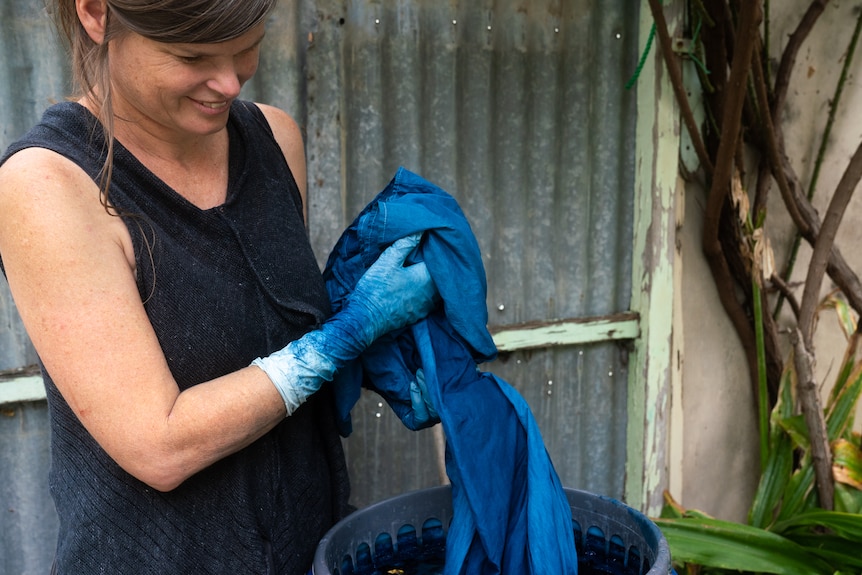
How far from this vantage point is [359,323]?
1337 millimetres

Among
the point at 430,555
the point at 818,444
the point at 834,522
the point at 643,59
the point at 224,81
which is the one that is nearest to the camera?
the point at 224,81

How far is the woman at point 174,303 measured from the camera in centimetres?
115

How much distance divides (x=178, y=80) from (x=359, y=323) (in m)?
0.46

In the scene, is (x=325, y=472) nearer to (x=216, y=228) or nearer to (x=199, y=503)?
(x=199, y=503)

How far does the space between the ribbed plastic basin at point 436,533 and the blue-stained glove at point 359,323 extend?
285 mm

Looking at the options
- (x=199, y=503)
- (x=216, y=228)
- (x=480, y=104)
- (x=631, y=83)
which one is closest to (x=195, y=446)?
(x=199, y=503)

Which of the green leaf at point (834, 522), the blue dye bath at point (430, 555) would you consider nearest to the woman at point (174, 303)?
the blue dye bath at point (430, 555)

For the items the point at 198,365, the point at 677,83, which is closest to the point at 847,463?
the point at 677,83

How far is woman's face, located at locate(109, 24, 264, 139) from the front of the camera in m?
1.19

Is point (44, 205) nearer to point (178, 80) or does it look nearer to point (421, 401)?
point (178, 80)

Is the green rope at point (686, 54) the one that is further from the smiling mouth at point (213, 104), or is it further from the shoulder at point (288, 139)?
the smiling mouth at point (213, 104)

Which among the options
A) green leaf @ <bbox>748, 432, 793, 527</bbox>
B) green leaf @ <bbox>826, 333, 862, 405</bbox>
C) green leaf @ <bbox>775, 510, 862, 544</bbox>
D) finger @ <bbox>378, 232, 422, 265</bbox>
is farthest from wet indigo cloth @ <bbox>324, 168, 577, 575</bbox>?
green leaf @ <bbox>826, 333, 862, 405</bbox>

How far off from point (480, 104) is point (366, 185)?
16.7 inches

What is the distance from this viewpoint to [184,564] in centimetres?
129
